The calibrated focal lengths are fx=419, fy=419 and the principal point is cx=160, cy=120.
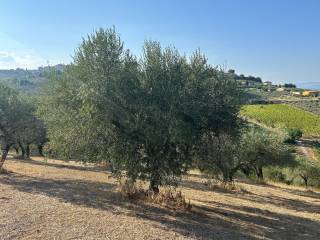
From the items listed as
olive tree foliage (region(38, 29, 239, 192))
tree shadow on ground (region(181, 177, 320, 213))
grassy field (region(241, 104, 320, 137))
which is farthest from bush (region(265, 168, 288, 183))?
grassy field (region(241, 104, 320, 137))

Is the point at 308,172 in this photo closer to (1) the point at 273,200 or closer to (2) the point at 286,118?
(1) the point at 273,200

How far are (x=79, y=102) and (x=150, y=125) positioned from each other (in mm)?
3683

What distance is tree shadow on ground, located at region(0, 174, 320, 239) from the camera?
14891 millimetres

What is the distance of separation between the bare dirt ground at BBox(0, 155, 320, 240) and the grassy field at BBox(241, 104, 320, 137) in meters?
84.6

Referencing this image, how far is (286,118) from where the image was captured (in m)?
121

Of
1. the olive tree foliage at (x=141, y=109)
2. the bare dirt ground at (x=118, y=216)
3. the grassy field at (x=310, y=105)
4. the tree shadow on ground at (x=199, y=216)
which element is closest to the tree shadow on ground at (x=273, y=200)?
the bare dirt ground at (x=118, y=216)

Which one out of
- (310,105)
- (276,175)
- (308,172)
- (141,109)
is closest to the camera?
(141,109)

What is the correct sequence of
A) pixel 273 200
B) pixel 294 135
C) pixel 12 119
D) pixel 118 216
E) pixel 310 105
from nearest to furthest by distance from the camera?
1. pixel 118 216
2. pixel 12 119
3. pixel 273 200
4. pixel 294 135
5. pixel 310 105

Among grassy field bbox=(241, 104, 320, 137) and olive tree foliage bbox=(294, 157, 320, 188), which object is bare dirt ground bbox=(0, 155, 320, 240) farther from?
grassy field bbox=(241, 104, 320, 137)

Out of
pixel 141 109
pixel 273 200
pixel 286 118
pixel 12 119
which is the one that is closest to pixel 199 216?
pixel 141 109

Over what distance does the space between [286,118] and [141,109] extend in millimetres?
111796

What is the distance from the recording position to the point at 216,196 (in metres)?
24.9

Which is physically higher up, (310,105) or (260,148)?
(310,105)

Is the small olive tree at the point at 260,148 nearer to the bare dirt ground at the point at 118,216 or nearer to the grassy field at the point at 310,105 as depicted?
the bare dirt ground at the point at 118,216
